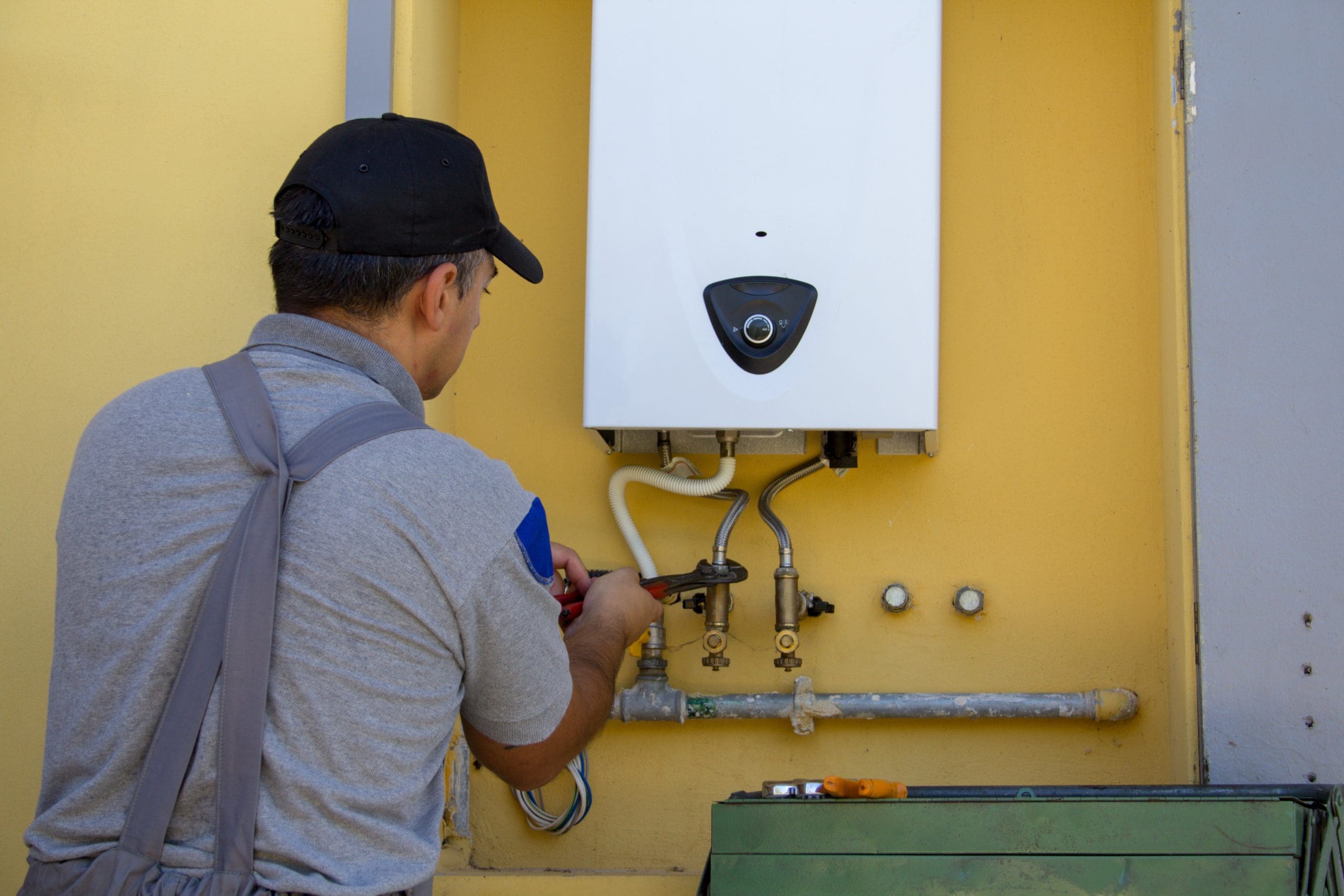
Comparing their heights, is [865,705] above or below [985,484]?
below

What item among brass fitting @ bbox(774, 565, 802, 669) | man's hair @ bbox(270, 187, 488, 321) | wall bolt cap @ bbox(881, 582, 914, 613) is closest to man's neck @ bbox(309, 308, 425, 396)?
man's hair @ bbox(270, 187, 488, 321)

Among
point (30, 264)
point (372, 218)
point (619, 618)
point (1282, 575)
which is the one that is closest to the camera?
point (372, 218)

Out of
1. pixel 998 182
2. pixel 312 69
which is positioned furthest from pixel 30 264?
pixel 998 182

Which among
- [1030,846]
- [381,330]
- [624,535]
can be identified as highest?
[381,330]

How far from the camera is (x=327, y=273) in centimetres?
105

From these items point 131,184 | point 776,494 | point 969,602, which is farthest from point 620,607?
point 131,184

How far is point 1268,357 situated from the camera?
1.61 meters

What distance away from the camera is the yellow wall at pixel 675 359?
1.68 metres

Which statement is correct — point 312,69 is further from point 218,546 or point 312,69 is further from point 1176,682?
point 1176,682

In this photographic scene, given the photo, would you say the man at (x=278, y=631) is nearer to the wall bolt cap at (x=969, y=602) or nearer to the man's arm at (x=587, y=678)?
the man's arm at (x=587, y=678)

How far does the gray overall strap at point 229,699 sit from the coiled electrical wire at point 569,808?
0.93m

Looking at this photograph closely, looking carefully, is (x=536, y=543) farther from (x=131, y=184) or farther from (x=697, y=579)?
(x=131, y=184)

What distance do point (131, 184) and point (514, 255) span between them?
813 mm

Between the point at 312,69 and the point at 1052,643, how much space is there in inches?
55.7
